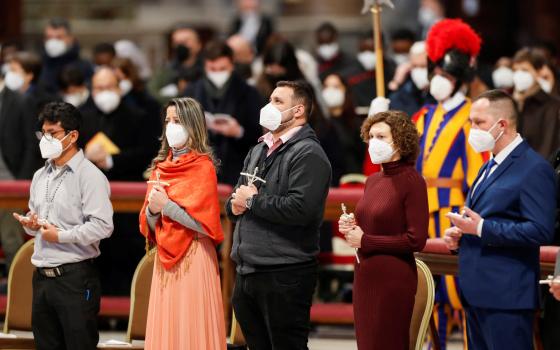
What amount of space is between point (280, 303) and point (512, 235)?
127 centimetres

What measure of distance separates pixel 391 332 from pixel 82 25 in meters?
13.5

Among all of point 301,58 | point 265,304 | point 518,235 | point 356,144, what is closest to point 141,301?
point 265,304

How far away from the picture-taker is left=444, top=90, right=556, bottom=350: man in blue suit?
6.96m

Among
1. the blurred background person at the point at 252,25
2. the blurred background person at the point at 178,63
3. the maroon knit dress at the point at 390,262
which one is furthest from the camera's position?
the blurred background person at the point at 252,25

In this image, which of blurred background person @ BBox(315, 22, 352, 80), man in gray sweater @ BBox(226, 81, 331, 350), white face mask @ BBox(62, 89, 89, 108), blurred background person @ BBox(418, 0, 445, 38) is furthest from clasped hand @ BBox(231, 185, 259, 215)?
blurred background person @ BBox(418, 0, 445, 38)

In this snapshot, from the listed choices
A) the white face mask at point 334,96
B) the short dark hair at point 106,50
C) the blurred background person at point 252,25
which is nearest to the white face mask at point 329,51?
the blurred background person at point 252,25

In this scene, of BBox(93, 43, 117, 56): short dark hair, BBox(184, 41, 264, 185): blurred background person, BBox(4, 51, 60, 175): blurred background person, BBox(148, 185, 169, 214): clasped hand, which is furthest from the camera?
BBox(93, 43, 117, 56): short dark hair

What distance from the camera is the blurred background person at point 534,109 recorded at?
10320 mm

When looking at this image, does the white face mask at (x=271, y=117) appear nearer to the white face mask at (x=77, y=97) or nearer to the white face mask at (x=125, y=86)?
the white face mask at (x=125, y=86)

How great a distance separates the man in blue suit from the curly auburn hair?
0.31 m

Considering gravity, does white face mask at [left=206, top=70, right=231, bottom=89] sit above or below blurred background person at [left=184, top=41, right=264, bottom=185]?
above

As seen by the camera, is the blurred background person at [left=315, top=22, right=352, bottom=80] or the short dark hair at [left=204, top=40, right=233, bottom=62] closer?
the short dark hair at [left=204, top=40, right=233, bottom=62]

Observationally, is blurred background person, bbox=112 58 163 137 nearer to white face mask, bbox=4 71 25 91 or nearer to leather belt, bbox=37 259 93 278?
white face mask, bbox=4 71 25 91

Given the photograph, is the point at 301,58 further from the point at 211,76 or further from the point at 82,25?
the point at 82,25
